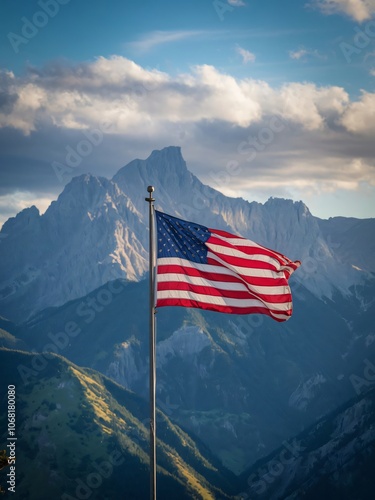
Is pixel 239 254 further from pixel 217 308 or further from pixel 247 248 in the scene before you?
pixel 217 308

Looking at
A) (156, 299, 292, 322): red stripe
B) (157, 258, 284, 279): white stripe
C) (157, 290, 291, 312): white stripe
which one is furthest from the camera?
(157, 258, 284, 279): white stripe

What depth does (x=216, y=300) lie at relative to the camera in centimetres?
5859

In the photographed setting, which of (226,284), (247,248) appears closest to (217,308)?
(226,284)

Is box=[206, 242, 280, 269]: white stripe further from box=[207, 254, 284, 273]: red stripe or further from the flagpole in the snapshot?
the flagpole

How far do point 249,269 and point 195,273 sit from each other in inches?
218

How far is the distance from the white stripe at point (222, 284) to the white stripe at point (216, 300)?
3.31 ft

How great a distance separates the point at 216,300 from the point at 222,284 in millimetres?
1671

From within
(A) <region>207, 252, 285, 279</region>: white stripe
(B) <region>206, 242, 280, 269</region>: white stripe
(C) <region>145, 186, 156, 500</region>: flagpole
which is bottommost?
(C) <region>145, 186, 156, 500</region>: flagpole

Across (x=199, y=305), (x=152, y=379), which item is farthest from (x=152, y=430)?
(x=199, y=305)

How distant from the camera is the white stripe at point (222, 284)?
2238 inches

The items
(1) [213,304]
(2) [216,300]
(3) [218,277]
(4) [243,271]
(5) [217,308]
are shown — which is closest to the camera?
(1) [213,304]

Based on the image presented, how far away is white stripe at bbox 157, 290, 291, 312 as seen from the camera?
55.9 m

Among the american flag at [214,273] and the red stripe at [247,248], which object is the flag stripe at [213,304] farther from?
the red stripe at [247,248]

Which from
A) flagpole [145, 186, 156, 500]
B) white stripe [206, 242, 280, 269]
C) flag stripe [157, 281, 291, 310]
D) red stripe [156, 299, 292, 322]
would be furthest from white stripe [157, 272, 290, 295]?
flagpole [145, 186, 156, 500]
